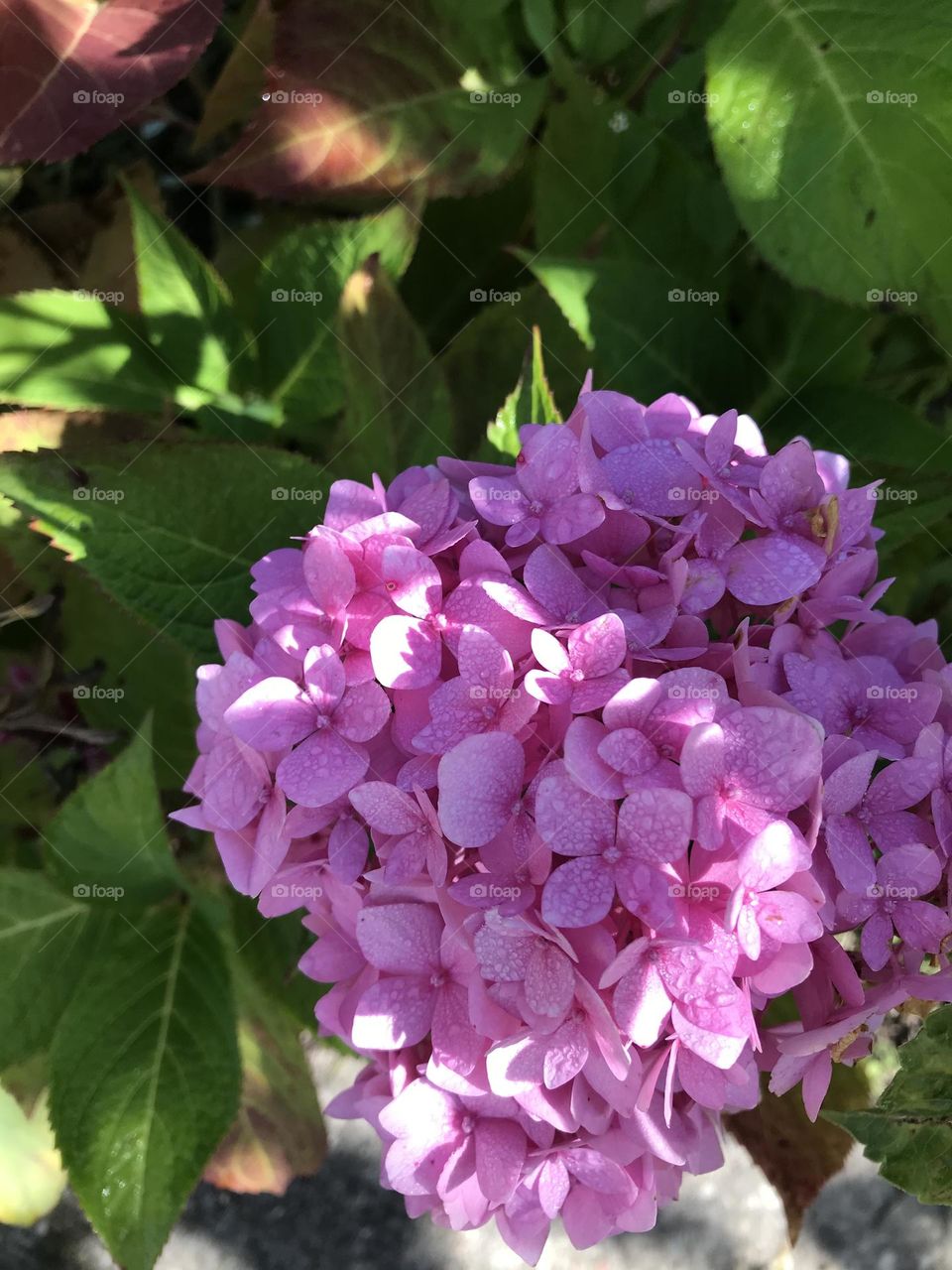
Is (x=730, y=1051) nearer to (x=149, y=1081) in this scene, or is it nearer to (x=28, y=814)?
(x=149, y=1081)

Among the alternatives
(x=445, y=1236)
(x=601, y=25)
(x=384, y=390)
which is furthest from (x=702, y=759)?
(x=445, y=1236)

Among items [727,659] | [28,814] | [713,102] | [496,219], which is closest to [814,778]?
[727,659]

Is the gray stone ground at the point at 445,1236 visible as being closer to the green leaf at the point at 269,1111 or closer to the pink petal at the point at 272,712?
the green leaf at the point at 269,1111

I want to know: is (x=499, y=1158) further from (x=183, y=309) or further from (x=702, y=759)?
(x=183, y=309)

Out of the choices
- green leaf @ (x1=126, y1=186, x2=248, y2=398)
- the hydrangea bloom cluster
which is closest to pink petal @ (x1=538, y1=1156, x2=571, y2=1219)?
the hydrangea bloom cluster

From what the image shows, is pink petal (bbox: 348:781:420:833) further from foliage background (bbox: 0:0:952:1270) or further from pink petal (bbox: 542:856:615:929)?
foliage background (bbox: 0:0:952:1270)
